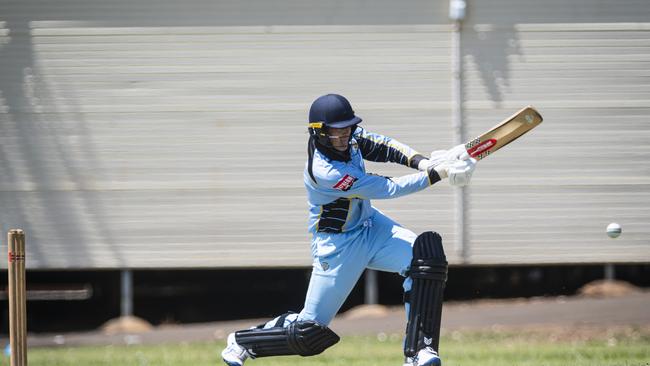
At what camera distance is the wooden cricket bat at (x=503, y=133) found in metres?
6.72

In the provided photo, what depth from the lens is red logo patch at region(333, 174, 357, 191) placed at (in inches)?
264

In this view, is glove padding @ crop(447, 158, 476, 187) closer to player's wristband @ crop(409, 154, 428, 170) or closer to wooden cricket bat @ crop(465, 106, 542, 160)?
wooden cricket bat @ crop(465, 106, 542, 160)

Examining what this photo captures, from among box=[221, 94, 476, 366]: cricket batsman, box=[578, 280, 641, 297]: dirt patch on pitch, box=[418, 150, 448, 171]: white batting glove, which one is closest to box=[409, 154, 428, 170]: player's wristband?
box=[221, 94, 476, 366]: cricket batsman

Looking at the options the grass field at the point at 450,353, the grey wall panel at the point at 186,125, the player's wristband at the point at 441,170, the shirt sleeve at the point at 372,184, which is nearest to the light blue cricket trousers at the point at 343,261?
the shirt sleeve at the point at 372,184

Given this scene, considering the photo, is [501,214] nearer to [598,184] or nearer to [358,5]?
[598,184]

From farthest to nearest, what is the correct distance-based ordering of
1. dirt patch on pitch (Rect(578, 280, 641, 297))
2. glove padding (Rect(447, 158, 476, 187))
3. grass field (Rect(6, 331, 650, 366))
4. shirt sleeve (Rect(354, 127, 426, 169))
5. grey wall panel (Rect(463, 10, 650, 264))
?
dirt patch on pitch (Rect(578, 280, 641, 297))
grey wall panel (Rect(463, 10, 650, 264))
grass field (Rect(6, 331, 650, 366))
shirt sleeve (Rect(354, 127, 426, 169))
glove padding (Rect(447, 158, 476, 187))

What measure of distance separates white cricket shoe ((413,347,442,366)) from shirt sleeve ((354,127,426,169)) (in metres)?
1.36

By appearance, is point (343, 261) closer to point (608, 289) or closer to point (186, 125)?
point (186, 125)

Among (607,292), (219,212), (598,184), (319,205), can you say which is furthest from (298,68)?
(319,205)

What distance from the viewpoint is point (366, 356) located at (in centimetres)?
1000

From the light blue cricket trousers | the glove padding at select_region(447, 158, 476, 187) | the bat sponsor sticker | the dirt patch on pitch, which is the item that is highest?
the bat sponsor sticker

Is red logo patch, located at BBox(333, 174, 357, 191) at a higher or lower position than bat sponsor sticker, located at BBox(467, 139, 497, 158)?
lower

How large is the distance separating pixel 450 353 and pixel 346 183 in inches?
148

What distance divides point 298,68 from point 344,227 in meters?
Answer: 5.96
